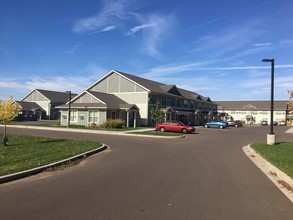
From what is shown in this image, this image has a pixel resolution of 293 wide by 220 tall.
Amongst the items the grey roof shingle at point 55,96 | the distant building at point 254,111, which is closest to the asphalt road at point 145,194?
the grey roof shingle at point 55,96

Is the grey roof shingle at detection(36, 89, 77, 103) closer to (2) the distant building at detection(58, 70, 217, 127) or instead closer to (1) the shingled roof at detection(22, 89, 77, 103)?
(1) the shingled roof at detection(22, 89, 77, 103)

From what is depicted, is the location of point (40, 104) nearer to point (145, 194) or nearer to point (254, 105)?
point (254, 105)

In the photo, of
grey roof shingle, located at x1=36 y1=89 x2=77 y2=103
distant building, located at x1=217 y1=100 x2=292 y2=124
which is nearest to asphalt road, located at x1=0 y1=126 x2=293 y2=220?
grey roof shingle, located at x1=36 y1=89 x2=77 y2=103

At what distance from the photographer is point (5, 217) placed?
545 cm

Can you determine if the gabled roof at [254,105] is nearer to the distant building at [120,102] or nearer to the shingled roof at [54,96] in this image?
the shingled roof at [54,96]

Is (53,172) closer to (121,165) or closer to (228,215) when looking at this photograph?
(121,165)

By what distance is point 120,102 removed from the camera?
44812mm

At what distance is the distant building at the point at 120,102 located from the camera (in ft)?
135

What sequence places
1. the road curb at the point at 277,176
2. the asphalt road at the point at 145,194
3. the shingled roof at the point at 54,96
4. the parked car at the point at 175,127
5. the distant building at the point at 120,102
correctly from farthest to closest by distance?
1. the shingled roof at the point at 54,96
2. the distant building at the point at 120,102
3. the parked car at the point at 175,127
4. the road curb at the point at 277,176
5. the asphalt road at the point at 145,194

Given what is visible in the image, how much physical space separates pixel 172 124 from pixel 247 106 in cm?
7174

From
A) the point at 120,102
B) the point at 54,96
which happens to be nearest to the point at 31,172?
the point at 120,102

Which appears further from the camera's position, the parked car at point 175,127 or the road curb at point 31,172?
the parked car at point 175,127

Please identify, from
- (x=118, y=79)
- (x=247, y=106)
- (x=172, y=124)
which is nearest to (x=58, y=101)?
(x=118, y=79)

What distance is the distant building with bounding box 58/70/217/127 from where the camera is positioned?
4109 centimetres
